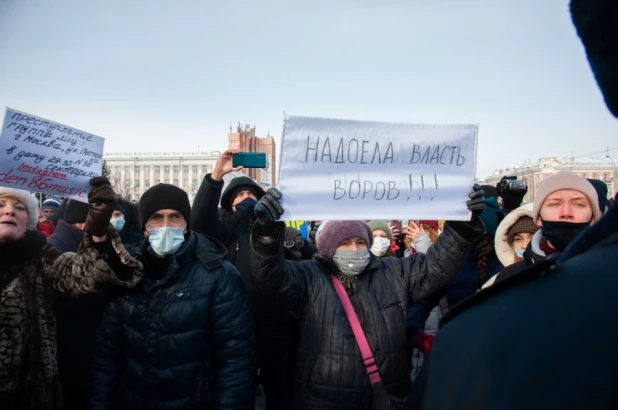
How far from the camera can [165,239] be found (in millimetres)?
2641

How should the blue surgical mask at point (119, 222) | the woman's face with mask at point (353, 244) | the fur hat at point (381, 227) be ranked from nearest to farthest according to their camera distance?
1. the woman's face with mask at point (353, 244)
2. the blue surgical mask at point (119, 222)
3. the fur hat at point (381, 227)

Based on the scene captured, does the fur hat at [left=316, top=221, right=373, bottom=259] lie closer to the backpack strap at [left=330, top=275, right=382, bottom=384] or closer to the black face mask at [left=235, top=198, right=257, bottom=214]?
the backpack strap at [left=330, top=275, right=382, bottom=384]

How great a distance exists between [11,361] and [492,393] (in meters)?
2.71

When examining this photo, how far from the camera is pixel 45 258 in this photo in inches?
101

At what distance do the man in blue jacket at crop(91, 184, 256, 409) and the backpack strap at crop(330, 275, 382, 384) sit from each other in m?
0.62

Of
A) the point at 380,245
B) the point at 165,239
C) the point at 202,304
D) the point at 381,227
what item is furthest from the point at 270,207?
the point at 381,227

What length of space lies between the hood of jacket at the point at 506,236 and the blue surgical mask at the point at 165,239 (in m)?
2.36

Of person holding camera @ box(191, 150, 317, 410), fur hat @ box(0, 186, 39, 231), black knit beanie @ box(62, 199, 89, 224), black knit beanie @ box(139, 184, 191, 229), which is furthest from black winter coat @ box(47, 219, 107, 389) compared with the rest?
person holding camera @ box(191, 150, 317, 410)

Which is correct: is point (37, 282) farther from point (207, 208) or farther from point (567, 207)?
point (567, 207)

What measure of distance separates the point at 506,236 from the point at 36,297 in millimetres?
3279

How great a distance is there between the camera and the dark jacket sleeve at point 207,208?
3246mm

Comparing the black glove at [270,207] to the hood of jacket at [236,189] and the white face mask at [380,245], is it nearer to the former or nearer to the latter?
the hood of jacket at [236,189]

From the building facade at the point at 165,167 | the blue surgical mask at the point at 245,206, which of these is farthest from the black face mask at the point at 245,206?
the building facade at the point at 165,167

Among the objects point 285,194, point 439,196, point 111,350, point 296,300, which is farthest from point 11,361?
point 439,196
